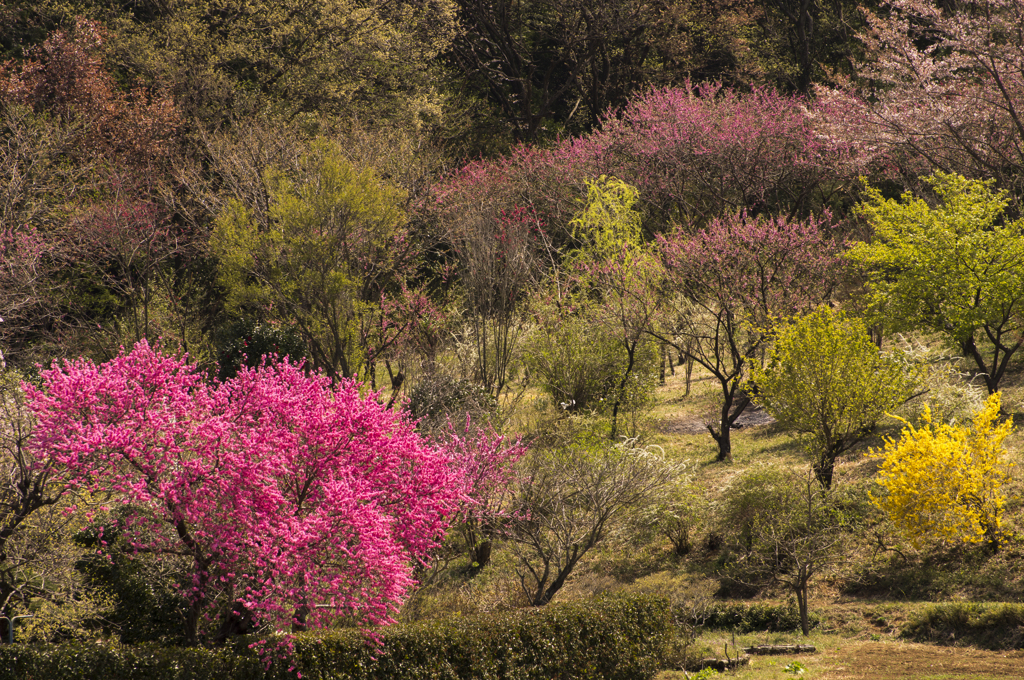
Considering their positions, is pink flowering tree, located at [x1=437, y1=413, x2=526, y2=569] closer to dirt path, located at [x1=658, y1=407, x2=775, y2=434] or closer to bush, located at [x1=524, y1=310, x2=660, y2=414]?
bush, located at [x1=524, y1=310, x2=660, y2=414]

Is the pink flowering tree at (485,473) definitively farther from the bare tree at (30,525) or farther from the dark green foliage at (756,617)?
the bare tree at (30,525)

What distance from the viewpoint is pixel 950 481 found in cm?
1566

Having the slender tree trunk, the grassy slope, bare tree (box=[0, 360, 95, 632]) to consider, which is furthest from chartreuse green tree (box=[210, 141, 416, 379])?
the slender tree trunk

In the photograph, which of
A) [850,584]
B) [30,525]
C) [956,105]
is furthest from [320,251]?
[956,105]

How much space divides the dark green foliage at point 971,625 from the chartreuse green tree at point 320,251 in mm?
15124

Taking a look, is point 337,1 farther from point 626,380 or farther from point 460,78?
point 626,380

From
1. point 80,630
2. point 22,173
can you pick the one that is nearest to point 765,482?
point 80,630

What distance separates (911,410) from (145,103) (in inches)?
991

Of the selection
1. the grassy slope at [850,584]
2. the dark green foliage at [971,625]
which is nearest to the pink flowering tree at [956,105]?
the grassy slope at [850,584]

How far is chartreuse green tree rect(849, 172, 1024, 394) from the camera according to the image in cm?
2080

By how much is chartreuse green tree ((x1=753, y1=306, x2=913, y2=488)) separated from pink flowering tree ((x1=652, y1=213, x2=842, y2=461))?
3.06 metres

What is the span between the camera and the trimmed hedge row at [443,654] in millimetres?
11008

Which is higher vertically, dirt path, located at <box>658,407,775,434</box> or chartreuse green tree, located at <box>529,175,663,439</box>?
chartreuse green tree, located at <box>529,175,663,439</box>

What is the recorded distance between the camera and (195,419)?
1145 cm
